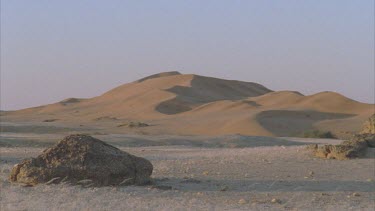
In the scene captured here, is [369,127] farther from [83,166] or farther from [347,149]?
[83,166]

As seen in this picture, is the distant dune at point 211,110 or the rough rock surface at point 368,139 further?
the distant dune at point 211,110

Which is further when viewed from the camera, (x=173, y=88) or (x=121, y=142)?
(x=173, y=88)

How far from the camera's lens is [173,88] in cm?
8481

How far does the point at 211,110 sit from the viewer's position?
62.2m

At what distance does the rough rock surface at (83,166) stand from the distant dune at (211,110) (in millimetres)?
26668

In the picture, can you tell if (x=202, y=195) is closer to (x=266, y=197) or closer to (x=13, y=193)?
(x=266, y=197)

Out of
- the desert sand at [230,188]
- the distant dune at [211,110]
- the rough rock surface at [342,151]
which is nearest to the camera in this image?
the desert sand at [230,188]

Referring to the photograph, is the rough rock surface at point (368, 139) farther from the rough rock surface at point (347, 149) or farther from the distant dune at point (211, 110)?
the distant dune at point (211, 110)

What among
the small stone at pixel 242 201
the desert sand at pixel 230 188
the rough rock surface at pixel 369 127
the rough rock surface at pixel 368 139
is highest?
the rough rock surface at pixel 369 127

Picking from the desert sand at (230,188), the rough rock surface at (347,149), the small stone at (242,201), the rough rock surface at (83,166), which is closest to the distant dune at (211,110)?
the rough rock surface at (347,149)

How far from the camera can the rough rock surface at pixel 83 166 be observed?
36.7 ft

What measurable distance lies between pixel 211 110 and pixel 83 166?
168ft

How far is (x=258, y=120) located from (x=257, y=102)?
23117 millimetres

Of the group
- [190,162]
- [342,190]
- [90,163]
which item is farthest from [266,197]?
[190,162]
